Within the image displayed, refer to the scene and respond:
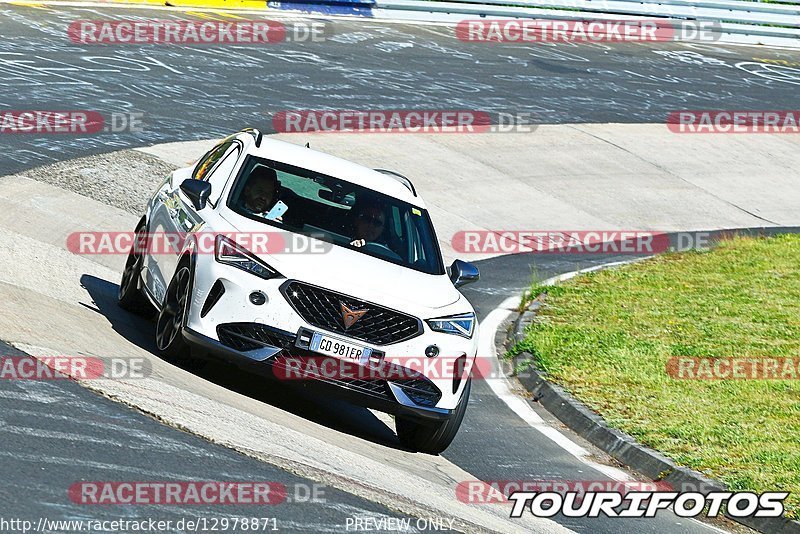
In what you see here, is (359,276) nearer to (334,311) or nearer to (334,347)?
(334,311)

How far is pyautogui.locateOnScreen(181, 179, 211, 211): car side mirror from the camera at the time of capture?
9.25 metres

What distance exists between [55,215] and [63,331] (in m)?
5.06

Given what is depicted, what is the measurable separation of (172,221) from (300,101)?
11678 mm

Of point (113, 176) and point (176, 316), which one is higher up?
point (176, 316)

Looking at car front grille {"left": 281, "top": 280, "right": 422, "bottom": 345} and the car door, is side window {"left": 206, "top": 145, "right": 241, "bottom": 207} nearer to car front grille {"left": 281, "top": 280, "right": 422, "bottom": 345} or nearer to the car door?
the car door

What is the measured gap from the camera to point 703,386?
11.5m

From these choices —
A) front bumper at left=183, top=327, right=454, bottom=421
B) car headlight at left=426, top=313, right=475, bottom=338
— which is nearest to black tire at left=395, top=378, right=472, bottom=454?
front bumper at left=183, top=327, right=454, bottom=421

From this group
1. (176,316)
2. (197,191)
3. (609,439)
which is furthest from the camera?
(609,439)

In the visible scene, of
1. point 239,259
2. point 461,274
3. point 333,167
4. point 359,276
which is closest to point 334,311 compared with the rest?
point 359,276

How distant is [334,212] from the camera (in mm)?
9562

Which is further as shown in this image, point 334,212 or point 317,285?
point 334,212

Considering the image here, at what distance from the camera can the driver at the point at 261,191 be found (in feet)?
30.7

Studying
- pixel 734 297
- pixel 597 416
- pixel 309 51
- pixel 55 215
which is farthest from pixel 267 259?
pixel 309 51

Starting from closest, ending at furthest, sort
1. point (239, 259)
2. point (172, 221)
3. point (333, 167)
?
point (239, 259) → point (172, 221) → point (333, 167)
